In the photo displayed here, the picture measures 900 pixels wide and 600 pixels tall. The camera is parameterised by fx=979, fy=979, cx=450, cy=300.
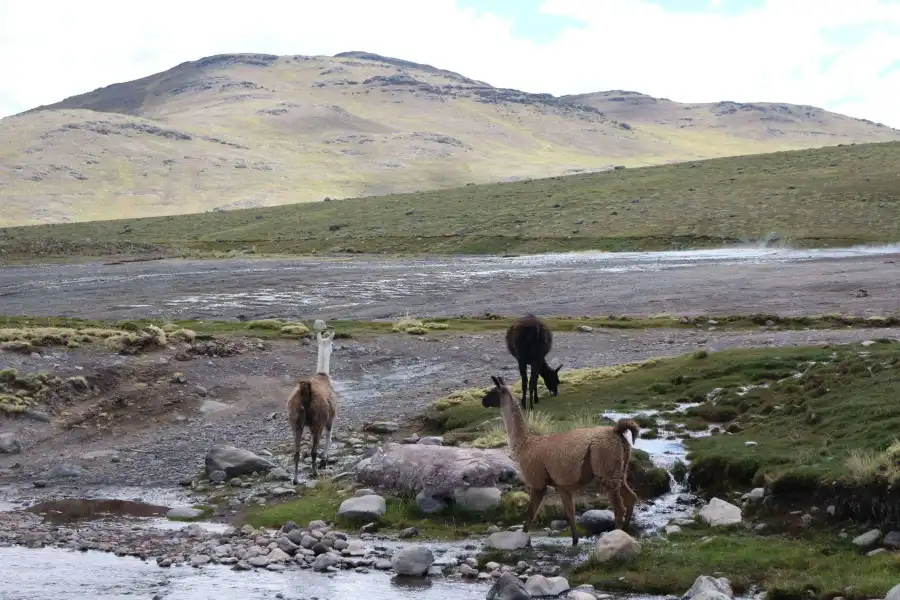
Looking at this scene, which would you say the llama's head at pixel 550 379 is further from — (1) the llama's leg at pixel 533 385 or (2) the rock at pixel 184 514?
(2) the rock at pixel 184 514

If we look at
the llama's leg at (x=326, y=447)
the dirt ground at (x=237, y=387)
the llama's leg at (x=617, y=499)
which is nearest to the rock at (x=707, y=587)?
the llama's leg at (x=617, y=499)

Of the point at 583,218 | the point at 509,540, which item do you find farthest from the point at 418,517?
the point at 583,218

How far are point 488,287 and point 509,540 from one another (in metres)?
43.6

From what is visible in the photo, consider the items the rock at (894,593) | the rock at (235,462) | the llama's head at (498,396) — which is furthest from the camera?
the rock at (235,462)

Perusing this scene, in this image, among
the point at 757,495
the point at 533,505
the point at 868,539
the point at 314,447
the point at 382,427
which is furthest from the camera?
the point at 382,427

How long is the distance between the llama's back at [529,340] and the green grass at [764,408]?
112 cm

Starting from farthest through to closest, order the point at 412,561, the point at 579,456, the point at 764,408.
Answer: the point at 764,408 < the point at 579,456 < the point at 412,561

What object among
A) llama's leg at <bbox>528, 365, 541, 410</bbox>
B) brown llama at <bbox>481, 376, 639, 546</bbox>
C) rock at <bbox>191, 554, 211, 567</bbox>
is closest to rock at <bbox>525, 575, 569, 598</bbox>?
brown llama at <bbox>481, 376, 639, 546</bbox>

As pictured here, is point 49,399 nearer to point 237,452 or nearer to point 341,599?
point 237,452

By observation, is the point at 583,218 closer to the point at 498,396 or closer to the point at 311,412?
the point at 311,412

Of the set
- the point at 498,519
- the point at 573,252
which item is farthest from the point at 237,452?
the point at 573,252

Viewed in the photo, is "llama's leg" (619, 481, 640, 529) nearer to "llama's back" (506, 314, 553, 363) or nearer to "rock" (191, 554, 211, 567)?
"rock" (191, 554, 211, 567)

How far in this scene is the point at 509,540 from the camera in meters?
13.2

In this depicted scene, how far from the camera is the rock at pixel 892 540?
11.1 meters
